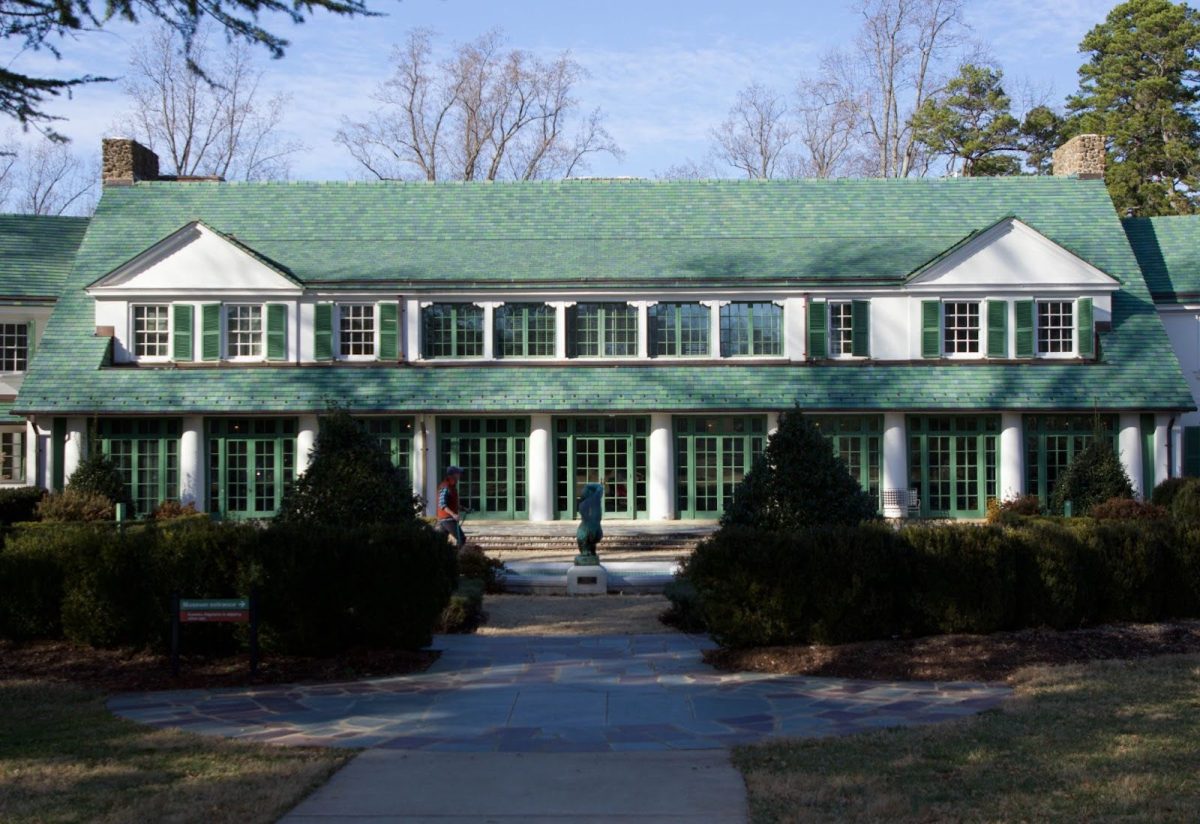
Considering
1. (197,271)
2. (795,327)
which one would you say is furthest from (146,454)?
(795,327)

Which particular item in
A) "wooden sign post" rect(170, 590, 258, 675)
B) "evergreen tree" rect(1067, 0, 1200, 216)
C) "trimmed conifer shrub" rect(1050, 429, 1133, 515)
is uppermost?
"evergreen tree" rect(1067, 0, 1200, 216)

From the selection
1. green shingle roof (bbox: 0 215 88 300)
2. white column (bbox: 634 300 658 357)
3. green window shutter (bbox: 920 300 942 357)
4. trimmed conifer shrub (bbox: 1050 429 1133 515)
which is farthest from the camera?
green shingle roof (bbox: 0 215 88 300)

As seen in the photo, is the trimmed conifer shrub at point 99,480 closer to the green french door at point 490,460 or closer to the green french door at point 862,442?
the green french door at point 490,460

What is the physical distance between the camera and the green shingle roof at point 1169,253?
31.1 metres

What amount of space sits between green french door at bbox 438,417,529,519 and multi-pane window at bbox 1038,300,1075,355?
11982mm

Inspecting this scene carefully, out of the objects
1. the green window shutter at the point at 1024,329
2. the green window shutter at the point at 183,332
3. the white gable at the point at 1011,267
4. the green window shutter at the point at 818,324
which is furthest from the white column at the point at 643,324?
the green window shutter at the point at 183,332

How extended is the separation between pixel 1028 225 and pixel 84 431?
21.6 m

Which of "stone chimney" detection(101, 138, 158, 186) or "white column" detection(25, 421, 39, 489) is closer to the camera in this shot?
"white column" detection(25, 421, 39, 489)

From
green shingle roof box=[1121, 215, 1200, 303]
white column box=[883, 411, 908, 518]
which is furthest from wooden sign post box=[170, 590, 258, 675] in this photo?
green shingle roof box=[1121, 215, 1200, 303]

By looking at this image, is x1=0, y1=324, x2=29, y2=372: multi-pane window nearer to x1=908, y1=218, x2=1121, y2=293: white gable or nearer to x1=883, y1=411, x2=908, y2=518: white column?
x1=883, y1=411, x2=908, y2=518: white column

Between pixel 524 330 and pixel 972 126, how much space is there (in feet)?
91.0

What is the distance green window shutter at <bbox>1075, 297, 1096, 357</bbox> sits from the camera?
28.8 metres

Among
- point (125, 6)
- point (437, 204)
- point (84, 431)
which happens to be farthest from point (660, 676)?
point (437, 204)

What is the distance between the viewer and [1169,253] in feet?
106
